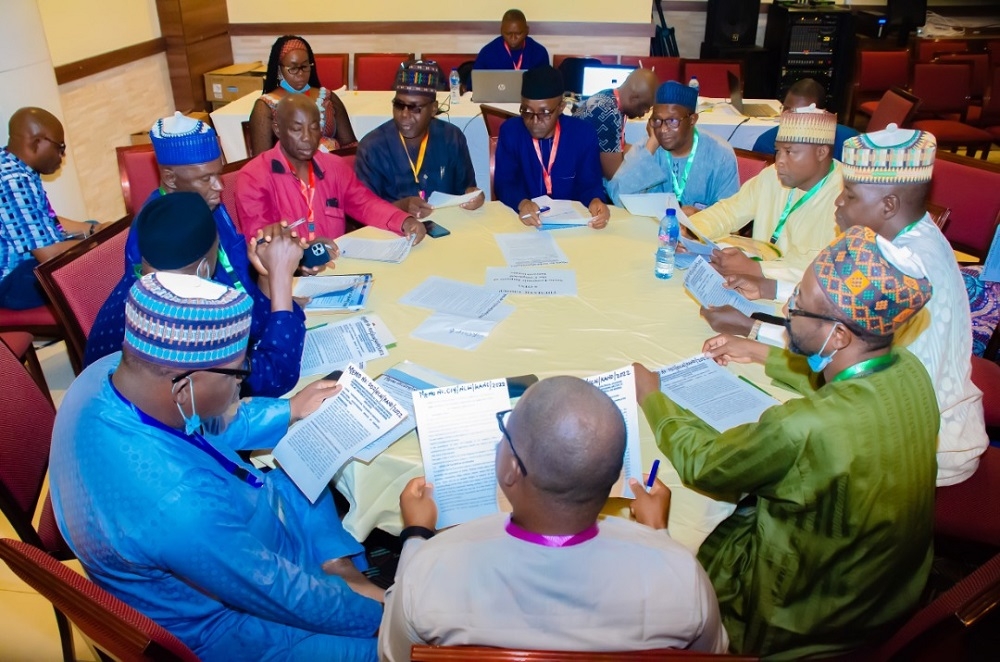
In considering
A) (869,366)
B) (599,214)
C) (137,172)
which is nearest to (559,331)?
(869,366)

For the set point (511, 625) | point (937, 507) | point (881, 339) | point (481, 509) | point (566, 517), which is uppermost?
point (881, 339)

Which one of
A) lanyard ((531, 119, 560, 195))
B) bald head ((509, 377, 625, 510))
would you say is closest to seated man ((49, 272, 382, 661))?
bald head ((509, 377, 625, 510))

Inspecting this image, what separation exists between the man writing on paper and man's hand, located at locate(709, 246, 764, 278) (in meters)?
0.16

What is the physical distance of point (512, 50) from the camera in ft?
23.7

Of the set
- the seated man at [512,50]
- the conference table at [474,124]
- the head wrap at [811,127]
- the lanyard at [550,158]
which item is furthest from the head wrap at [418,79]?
the seated man at [512,50]

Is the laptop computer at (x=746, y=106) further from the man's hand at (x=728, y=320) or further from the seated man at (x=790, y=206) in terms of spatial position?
the man's hand at (x=728, y=320)

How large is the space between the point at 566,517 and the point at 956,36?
9244mm

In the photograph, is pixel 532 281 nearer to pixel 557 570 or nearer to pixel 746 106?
pixel 557 570

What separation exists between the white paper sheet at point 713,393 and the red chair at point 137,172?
2.74m

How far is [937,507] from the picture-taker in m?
2.10

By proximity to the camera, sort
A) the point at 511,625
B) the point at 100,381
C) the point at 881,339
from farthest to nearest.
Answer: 1. the point at 881,339
2. the point at 100,381
3. the point at 511,625

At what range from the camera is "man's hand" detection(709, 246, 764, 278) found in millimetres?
2740

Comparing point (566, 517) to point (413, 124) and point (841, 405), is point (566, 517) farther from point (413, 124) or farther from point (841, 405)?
point (413, 124)

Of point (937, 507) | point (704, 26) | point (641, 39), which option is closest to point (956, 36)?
point (704, 26)
